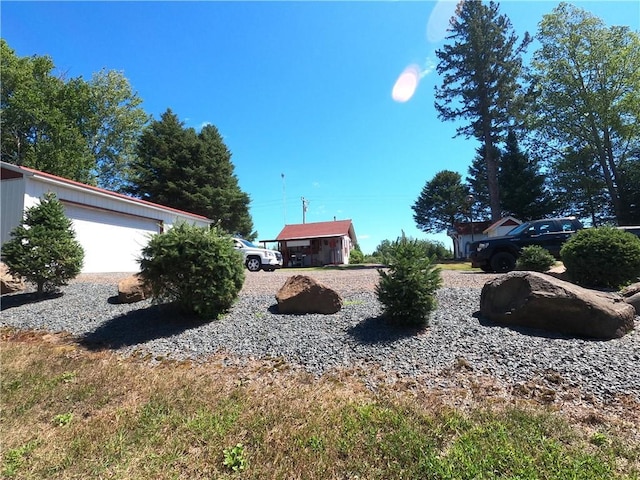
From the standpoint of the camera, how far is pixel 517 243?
9.88 metres

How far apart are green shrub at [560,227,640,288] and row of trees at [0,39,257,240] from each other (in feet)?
77.5

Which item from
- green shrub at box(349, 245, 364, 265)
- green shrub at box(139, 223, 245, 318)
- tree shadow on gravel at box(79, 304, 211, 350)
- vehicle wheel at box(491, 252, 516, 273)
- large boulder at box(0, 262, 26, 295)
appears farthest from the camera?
green shrub at box(349, 245, 364, 265)

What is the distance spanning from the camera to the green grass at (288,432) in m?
2.05

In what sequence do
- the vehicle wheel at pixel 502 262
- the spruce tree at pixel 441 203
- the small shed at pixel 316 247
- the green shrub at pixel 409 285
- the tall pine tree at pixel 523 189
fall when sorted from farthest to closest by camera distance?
1. the spruce tree at pixel 441 203
2. the tall pine tree at pixel 523 189
3. the small shed at pixel 316 247
4. the vehicle wheel at pixel 502 262
5. the green shrub at pixel 409 285

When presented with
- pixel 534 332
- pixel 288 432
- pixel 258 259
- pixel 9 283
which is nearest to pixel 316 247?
pixel 258 259

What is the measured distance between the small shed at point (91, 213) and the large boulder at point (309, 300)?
4.76m

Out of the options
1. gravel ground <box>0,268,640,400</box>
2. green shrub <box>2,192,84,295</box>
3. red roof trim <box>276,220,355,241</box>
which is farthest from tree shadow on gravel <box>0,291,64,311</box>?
red roof trim <box>276,220,355,241</box>

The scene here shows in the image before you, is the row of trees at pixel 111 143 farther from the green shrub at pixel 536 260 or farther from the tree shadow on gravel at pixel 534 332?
the tree shadow on gravel at pixel 534 332

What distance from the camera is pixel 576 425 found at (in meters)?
2.41

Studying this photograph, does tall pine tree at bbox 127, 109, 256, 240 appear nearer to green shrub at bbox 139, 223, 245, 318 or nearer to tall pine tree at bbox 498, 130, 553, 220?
green shrub at bbox 139, 223, 245, 318

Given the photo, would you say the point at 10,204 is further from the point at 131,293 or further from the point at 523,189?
the point at 523,189

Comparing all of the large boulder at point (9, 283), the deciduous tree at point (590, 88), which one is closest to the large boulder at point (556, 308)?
the large boulder at point (9, 283)

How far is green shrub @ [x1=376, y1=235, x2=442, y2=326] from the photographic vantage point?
14.0ft

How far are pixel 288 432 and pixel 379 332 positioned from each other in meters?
2.10
